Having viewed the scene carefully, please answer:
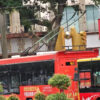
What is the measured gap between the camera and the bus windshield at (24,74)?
67.9ft

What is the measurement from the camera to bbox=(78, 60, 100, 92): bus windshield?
60.5ft

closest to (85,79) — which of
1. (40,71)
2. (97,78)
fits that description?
(97,78)

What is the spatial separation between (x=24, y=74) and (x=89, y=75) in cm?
398

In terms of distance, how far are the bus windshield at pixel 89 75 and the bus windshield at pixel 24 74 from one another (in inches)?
79.8

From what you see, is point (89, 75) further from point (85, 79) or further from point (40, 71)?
point (40, 71)

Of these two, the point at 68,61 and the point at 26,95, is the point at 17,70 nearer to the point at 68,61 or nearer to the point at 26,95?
the point at 26,95

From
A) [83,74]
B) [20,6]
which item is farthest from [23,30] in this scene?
[83,74]

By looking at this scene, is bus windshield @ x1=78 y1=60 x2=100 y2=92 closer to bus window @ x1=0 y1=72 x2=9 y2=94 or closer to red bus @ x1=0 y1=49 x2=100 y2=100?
red bus @ x1=0 y1=49 x2=100 y2=100

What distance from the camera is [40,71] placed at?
20922mm

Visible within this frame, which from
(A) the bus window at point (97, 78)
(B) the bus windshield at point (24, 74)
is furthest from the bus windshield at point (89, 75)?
(B) the bus windshield at point (24, 74)

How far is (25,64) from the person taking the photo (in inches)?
843

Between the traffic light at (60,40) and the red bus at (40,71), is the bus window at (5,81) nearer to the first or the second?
the red bus at (40,71)

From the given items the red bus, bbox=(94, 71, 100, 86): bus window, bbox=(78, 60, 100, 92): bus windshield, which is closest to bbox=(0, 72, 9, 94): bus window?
the red bus

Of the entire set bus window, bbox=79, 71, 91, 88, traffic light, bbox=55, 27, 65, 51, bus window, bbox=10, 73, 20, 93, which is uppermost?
traffic light, bbox=55, 27, 65, 51
